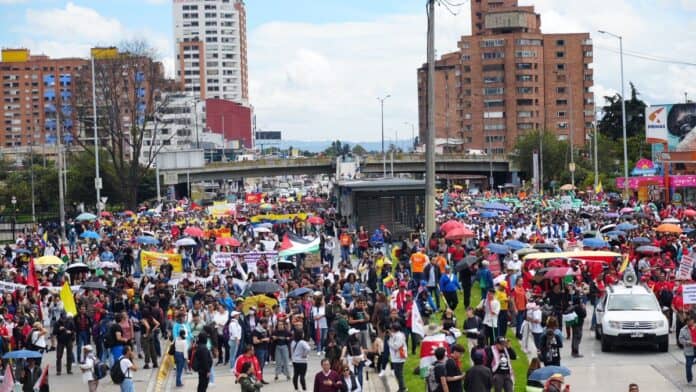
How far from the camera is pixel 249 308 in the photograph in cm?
2427

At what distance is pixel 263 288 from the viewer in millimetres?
26312

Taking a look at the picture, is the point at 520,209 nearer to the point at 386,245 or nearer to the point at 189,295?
the point at 386,245

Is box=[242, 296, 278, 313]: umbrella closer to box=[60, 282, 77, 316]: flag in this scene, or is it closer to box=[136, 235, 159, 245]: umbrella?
box=[60, 282, 77, 316]: flag

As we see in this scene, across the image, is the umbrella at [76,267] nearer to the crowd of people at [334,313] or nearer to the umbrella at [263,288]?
the crowd of people at [334,313]

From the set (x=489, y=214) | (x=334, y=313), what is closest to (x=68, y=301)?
(x=334, y=313)

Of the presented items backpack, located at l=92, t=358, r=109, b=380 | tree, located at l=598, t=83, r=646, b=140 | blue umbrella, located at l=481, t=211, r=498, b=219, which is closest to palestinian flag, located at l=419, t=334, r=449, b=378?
backpack, located at l=92, t=358, r=109, b=380

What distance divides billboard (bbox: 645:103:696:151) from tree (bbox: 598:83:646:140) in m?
58.3

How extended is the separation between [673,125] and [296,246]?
54.4 m

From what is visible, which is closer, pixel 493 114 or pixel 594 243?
pixel 594 243

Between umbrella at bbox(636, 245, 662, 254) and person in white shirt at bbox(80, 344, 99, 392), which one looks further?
umbrella at bbox(636, 245, 662, 254)

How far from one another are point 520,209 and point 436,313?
111 ft

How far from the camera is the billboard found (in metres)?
82.8

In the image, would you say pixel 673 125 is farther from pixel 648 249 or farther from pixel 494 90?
pixel 494 90

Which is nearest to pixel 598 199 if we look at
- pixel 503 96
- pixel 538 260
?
pixel 538 260
